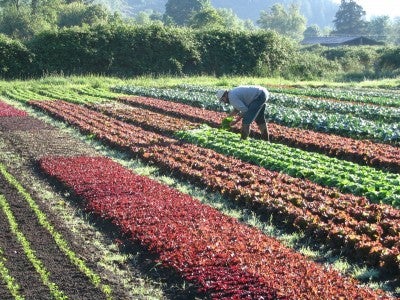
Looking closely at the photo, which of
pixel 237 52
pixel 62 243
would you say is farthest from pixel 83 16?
pixel 62 243

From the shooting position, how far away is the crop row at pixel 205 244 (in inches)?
251

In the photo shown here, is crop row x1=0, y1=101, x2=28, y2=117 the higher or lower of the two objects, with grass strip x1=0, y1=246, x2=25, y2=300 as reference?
higher

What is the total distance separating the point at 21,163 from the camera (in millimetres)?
13641

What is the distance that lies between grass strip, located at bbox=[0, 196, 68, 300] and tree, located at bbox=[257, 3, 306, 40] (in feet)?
477

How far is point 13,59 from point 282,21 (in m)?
125

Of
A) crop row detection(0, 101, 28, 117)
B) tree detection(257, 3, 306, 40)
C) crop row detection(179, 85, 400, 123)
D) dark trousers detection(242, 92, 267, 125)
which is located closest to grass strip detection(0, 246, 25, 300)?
dark trousers detection(242, 92, 267, 125)

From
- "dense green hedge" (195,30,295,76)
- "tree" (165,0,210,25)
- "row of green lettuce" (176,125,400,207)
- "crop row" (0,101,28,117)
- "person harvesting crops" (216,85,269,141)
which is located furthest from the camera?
"tree" (165,0,210,25)

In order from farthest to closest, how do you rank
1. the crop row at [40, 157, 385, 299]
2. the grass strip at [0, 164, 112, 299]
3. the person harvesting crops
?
the person harvesting crops < the grass strip at [0, 164, 112, 299] < the crop row at [40, 157, 385, 299]

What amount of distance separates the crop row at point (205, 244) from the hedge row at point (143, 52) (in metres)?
30.6

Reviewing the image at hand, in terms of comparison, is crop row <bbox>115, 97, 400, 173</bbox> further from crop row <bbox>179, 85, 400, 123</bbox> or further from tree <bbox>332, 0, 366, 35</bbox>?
tree <bbox>332, 0, 366, 35</bbox>

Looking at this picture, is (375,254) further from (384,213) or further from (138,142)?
(138,142)

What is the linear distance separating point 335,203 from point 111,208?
3801 millimetres

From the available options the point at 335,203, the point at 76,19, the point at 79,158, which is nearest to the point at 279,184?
the point at 335,203

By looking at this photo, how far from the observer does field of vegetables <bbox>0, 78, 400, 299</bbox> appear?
22.6ft
